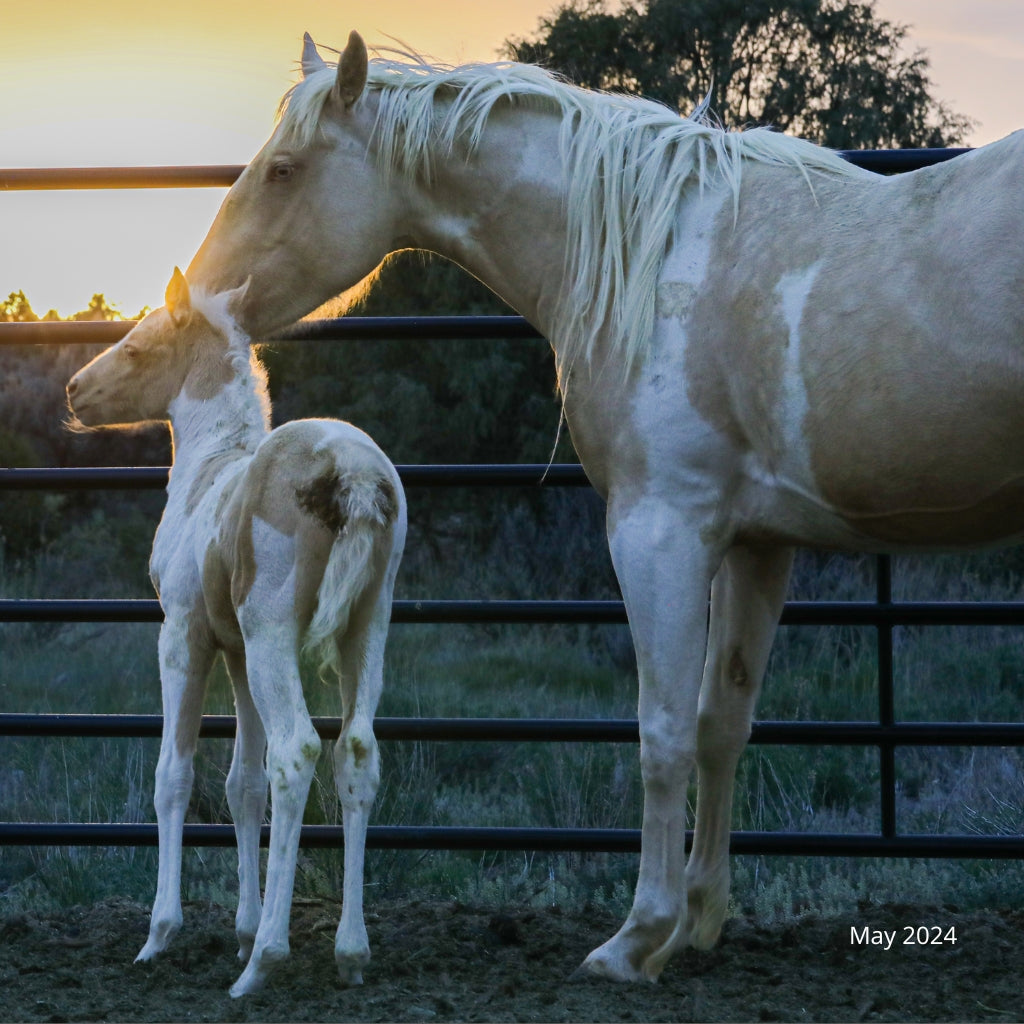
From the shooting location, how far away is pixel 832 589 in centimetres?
856

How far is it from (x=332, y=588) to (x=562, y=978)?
1001 mm

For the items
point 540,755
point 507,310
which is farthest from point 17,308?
point 540,755

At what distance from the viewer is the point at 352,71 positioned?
9.36ft

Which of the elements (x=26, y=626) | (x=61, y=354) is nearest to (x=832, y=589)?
(x=26, y=626)

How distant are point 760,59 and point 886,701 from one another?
12448 mm

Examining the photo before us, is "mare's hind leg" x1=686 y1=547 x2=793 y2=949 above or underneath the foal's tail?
underneath

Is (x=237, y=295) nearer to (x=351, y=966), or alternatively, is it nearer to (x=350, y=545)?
(x=350, y=545)

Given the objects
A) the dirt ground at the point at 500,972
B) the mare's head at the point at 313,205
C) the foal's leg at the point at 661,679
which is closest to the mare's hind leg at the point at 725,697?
the dirt ground at the point at 500,972

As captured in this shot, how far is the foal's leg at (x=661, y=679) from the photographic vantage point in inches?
104

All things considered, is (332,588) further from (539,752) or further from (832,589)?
(832,589)

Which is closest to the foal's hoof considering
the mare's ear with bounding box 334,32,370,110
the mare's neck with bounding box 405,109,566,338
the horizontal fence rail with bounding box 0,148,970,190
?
the mare's neck with bounding box 405,109,566,338

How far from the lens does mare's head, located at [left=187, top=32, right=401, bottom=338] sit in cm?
291

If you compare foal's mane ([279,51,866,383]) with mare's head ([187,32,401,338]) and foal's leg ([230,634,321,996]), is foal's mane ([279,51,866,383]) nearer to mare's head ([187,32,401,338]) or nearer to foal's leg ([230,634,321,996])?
mare's head ([187,32,401,338])

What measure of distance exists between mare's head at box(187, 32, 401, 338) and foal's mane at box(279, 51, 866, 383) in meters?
0.02
